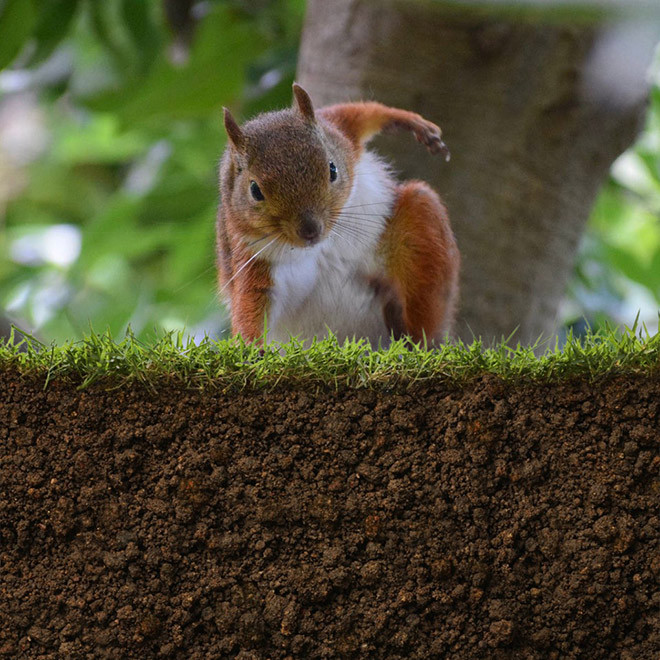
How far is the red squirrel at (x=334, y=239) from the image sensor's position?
118 cm

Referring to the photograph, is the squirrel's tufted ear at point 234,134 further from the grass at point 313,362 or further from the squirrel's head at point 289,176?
the grass at point 313,362

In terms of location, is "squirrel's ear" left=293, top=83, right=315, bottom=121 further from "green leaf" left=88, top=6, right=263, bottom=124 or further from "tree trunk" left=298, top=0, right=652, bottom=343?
"green leaf" left=88, top=6, right=263, bottom=124

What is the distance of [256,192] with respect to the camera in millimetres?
1185

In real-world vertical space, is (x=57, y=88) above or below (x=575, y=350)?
below

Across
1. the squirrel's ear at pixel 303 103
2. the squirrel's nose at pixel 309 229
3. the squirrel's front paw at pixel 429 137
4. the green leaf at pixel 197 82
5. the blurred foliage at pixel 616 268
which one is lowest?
the blurred foliage at pixel 616 268

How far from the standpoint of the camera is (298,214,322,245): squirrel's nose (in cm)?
113

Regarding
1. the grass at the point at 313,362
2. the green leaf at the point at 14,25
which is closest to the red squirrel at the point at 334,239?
the grass at the point at 313,362

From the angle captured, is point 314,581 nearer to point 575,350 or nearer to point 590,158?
point 575,350

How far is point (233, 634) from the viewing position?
1.04 metres

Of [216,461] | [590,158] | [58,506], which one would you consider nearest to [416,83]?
[590,158]

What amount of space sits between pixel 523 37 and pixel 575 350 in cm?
103

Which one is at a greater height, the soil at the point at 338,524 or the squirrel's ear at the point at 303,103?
the squirrel's ear at the point at 303,103

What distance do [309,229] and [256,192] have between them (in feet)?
0.35

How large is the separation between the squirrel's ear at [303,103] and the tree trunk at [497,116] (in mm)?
516
